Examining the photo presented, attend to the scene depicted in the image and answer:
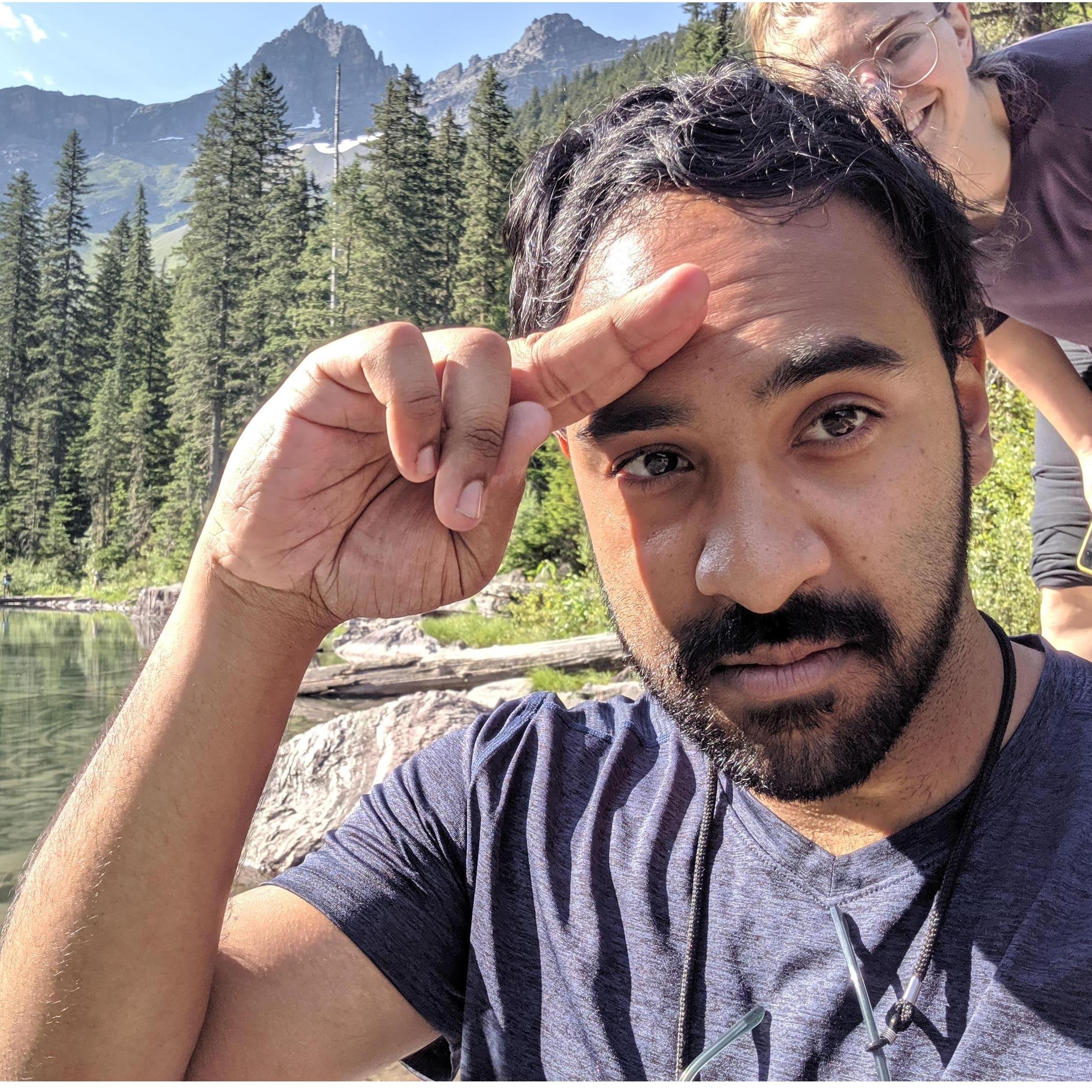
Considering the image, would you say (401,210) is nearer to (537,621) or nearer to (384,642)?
(537,621)

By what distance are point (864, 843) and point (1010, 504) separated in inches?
233

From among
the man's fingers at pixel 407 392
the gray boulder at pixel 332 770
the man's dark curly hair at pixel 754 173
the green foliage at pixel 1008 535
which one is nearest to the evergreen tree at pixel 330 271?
the gray boulder at pixel 332 770

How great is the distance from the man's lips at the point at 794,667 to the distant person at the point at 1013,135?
48.6 inches

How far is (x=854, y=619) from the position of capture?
136cm

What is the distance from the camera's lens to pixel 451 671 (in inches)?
413

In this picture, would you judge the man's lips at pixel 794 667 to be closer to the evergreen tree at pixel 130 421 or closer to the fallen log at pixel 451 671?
the fallen log at pixel 451 671

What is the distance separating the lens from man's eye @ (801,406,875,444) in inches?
55.3

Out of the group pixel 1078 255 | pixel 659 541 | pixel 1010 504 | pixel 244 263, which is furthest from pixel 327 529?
pixel 244 263

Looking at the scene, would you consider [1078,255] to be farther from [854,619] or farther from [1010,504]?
[1010,504]

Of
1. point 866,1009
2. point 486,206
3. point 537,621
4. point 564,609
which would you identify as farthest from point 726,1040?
point 486,206

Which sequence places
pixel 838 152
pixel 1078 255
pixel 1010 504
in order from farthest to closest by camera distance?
pixel 1010 504 < pixel 1078 255 < pixel 838 152

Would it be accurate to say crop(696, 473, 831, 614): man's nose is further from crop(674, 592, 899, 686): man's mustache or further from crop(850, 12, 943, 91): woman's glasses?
crop(850, 12, 943, 91): woman's glasses

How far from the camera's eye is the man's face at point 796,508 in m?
1.36

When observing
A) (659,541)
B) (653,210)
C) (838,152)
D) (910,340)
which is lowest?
(659,541)
